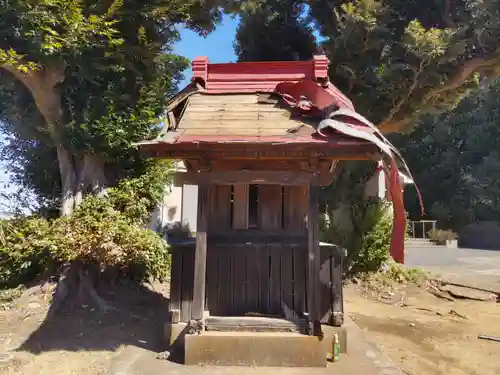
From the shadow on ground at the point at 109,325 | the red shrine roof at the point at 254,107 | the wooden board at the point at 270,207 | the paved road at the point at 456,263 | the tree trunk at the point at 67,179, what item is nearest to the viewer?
the red shrine roof at the point at 254,107

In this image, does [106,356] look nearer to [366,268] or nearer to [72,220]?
[72,220]

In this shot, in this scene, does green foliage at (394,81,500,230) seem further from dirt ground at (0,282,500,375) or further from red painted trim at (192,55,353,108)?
red painted trim at (192,55,353,108)

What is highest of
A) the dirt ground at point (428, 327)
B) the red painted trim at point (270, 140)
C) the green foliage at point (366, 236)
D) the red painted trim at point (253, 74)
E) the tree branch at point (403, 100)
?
the tree branch at point (403, 100)

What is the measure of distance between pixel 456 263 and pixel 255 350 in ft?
47.9

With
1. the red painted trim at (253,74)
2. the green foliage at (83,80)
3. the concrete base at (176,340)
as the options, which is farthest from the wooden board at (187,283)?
the red painted trim at (253,74)

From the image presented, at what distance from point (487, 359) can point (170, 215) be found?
12076 millimetres

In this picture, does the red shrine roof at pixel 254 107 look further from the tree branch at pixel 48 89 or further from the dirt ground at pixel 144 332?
the dirt ground at pixel 144 332

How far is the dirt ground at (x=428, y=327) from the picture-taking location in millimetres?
6496

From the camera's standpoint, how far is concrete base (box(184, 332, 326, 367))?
5.51 m

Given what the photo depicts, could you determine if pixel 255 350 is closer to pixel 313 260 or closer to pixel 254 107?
pixel 313 260

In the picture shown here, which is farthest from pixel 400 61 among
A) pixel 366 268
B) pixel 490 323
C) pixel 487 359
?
pixel 487 359

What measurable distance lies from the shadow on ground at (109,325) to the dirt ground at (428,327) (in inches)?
162

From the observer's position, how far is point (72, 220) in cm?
805

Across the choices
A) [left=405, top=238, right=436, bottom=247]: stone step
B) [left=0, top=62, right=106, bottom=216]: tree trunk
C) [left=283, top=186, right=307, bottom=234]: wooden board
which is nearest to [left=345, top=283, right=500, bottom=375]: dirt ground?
[left=283, top=186, right=307, bottom=234]: wooden board
